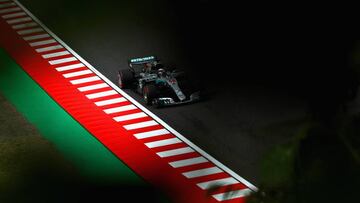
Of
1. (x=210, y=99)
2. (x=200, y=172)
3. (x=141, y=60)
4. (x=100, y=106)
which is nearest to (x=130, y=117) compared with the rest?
(x=100, y=106)

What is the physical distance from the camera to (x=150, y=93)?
14.8 metres

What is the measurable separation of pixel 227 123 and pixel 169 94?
1.92 metres

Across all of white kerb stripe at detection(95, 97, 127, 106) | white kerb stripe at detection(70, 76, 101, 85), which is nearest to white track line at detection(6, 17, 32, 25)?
white kerb stripe at detection(70, 76, 101, 85)

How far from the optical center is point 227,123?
45.8 feet

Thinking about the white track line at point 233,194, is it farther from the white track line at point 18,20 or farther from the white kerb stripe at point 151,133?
the white track line at point 18,20

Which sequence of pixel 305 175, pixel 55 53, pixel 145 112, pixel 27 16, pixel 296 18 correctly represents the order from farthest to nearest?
pixel 27 16, pixel 55 53, pixel 145 112, pixel 296 18, pixel 305 175

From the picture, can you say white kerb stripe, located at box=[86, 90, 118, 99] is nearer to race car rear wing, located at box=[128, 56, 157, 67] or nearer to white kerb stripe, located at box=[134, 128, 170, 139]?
race car rear wing, located at box=[128, 56, 157, 67]

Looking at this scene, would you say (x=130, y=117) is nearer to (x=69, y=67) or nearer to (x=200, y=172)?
(x=69, y=67)

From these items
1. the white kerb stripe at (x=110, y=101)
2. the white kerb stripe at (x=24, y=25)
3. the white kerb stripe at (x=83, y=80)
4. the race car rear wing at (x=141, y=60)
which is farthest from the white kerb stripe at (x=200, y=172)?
the white kerb stripe at (x=24, y=25)

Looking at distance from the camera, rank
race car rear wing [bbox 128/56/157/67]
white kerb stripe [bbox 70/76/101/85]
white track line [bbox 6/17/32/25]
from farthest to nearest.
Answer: white track line [bbox 6/17/32/25]
white kerb stripe [bbox 70/76/101/85]
race car rear wing [bbox 128/56/157/67]

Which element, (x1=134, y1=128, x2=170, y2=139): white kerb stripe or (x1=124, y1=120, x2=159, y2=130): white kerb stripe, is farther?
(x1=124, y1=120, x2=159, y2=130): white kerb stripe

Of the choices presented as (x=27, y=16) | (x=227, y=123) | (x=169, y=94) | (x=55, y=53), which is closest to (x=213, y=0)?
(x=227, y=123)

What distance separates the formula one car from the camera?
48.9 feet

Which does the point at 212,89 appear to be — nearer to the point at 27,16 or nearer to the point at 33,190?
the point at 27,16
